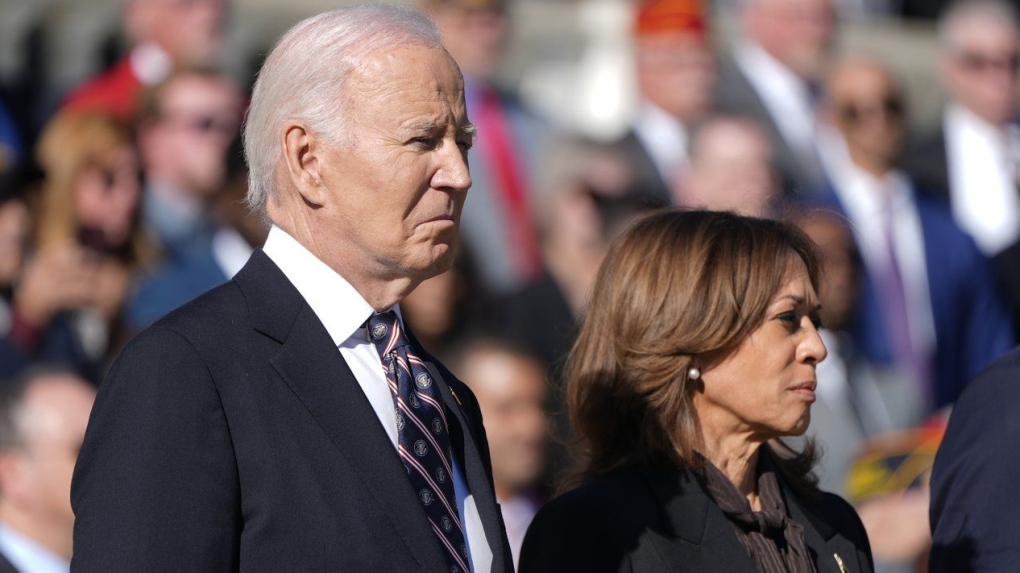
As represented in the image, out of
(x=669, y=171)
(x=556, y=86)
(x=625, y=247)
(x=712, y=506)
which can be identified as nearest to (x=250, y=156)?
(x=625, y=247)

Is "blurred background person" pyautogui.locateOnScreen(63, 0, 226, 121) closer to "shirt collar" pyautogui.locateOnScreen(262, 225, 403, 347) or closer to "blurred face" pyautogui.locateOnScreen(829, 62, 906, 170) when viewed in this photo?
"blurred face" pyautogui.locateOnScreen(829, 62, 906, 170)

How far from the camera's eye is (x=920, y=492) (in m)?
5.48

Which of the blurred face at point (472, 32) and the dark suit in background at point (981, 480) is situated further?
the blurred face at point (472, 32)

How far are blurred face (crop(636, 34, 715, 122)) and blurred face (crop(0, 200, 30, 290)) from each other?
3093 mm

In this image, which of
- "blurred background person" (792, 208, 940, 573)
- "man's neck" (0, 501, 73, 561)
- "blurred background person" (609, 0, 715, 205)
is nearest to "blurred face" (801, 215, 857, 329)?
"blurred background person" (792, 208, 940, 573)

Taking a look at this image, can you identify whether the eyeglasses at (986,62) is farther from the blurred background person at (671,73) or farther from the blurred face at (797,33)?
the blurred background person at (671,73)

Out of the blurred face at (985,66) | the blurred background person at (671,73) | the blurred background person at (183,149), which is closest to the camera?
the blurred background person at (183,149)

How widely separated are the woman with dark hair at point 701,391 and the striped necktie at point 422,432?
0.53 m

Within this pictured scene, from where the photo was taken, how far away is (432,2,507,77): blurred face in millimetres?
6586

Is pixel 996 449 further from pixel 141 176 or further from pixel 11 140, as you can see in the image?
pixel 11 140

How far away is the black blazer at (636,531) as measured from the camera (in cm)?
288

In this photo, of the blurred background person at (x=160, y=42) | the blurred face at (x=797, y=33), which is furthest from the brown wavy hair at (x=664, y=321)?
the blurred face at (x=797, y=33)

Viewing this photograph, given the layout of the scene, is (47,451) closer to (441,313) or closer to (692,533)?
(441,313)

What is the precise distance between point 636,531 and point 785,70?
5166mm
